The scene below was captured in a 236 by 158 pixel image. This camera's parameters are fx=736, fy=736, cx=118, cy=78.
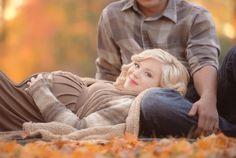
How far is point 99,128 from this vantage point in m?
4.06

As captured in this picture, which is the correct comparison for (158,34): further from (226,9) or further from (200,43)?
(226,9)

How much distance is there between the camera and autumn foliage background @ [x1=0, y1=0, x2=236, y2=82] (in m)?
15.5

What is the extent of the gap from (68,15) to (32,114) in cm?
1203

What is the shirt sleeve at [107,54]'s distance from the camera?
503 cm

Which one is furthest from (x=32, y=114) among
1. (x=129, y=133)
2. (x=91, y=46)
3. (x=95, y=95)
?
(x=91, y=46)

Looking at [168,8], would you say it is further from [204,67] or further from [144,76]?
[144,76]

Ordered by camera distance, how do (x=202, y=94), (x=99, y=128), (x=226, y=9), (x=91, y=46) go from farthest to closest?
(x=91, y=46)
(x=226, y=9)
(x=202, y=94)
(x=99, y=128)

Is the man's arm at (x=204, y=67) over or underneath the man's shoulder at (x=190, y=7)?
underneath

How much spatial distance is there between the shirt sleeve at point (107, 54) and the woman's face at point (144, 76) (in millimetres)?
635

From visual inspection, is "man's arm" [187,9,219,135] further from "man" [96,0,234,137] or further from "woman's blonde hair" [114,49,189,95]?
"woman's blonde hair" [114,49,189,95]

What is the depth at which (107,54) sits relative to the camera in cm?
508

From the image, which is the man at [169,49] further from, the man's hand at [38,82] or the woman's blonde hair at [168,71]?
the man's hand at [38,82]

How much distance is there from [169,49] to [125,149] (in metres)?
1.39

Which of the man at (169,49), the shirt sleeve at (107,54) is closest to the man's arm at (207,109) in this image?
the man at (169,49)
